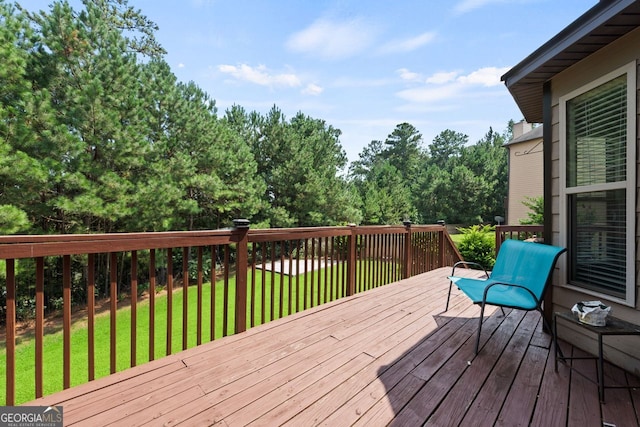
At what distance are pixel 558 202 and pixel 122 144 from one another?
29.8ft

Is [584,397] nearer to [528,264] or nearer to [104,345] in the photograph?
[528,264]

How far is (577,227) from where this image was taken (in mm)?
2424

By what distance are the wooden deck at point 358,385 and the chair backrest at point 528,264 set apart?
495mm

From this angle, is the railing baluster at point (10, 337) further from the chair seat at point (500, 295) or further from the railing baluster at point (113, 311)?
the chair seat at point (500, 295)

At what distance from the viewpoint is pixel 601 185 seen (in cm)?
219

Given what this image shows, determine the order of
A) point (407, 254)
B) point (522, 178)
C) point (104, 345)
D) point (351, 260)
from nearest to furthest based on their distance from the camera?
point (351, 260)
point (407, 254)
point (104, 345)
point (522, 178)

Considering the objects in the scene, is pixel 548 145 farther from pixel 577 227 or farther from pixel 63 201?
pixel 63 201

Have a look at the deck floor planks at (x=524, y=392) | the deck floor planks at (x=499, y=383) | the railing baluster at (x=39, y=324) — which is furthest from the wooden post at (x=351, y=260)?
the railing baluster at (x=39, y=324)

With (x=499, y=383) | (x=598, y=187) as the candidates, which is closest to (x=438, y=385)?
(x=499, y=383)

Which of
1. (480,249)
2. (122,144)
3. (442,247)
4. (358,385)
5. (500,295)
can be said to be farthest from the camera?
(480,249)

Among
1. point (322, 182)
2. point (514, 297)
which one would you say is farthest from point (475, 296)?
point (322, 182)

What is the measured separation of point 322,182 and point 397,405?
11.8 meters

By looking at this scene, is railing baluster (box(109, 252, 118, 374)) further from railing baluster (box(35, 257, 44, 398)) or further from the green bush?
the green bush

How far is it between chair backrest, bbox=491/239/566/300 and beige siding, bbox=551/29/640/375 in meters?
Result: 0.24
